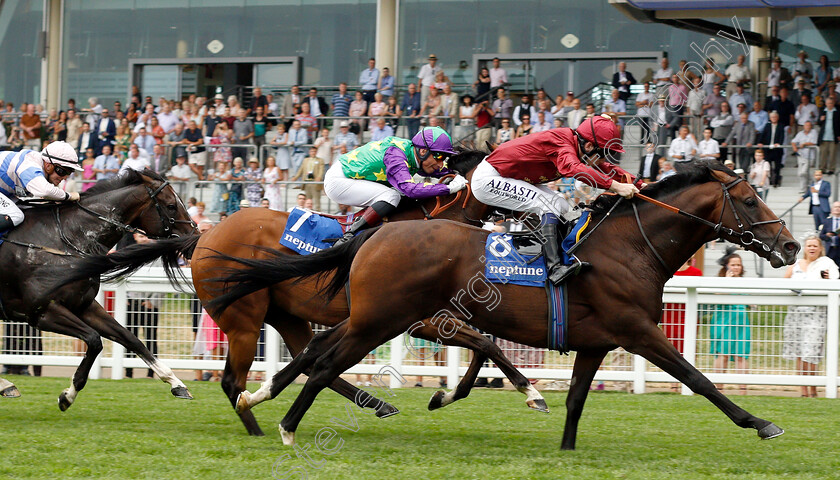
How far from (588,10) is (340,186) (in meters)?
10.5

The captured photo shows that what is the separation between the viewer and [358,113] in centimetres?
1413

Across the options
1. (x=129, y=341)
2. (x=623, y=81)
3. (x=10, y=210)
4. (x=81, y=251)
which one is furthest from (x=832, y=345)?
(x=623, y=81)

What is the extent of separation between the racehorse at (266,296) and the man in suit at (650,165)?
16.4ft

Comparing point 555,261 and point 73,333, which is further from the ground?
point 555,261

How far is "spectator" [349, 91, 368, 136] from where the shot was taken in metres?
13.4

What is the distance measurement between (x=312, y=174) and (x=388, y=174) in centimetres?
671

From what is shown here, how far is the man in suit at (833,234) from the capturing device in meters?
9.84

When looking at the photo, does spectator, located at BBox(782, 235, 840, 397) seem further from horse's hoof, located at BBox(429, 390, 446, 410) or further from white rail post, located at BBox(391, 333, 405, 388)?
horse's hoof, located at BBox(429, 390, 446, 410)

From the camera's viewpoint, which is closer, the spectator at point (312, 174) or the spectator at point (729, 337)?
the spectator at point (729, 337)

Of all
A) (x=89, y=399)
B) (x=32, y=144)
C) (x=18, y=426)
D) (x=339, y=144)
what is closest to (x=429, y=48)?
(x=339, y=144)

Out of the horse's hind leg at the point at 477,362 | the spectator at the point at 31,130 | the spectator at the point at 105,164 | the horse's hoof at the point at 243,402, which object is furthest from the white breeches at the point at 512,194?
the spectator at the point at 31,130

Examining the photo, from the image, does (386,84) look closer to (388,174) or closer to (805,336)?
(805,336)

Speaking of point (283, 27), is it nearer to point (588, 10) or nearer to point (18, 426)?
point (588, 10)

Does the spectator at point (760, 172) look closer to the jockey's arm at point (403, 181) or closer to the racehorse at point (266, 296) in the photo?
the racehorse at point (266, 296)
